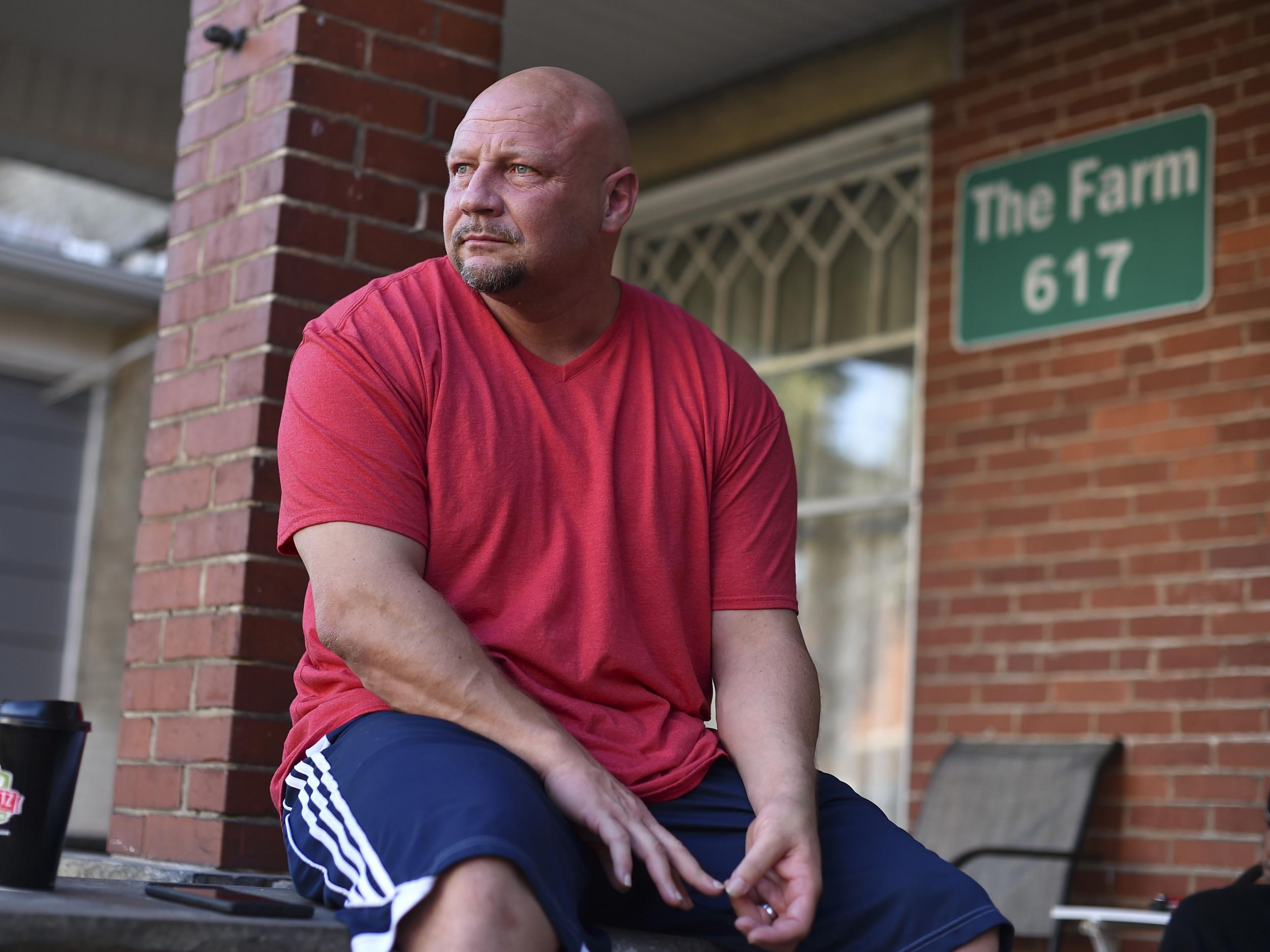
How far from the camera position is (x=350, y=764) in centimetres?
182

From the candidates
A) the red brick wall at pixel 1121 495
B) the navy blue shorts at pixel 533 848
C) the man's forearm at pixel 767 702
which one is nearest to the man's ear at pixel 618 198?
the man's forearm at pixel 767 702

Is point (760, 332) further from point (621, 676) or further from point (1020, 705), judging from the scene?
point (621, 676)

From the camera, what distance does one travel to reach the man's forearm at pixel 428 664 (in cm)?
185

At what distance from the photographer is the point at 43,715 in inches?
73.2

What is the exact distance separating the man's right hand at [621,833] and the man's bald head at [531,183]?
0.69 m

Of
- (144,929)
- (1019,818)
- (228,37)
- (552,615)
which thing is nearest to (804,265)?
(1019,818)

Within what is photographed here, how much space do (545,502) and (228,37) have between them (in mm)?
1513

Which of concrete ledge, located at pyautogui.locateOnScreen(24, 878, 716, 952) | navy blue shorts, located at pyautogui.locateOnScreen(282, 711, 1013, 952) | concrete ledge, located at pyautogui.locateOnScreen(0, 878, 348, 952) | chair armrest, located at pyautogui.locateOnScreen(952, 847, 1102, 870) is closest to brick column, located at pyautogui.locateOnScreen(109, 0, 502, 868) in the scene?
navy blue shorts, located at pyautogui.locateOnScreen(282, 711, 1013, 952)

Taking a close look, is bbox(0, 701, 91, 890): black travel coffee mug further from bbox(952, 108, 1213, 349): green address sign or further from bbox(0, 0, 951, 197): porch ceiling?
bbox(0, 0, 951, 197): porch ceiling

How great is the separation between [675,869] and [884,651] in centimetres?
423

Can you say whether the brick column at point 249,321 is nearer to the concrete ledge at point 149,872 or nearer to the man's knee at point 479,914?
the concrete ledge at point 149,872

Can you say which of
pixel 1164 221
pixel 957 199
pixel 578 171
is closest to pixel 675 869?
pixel 578 171

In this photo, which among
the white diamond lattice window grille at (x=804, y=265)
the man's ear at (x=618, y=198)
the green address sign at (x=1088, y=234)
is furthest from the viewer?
the white diamond lattice window grille at (x=804, y=265)

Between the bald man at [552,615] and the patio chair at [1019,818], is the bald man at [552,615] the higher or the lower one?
the higher one
